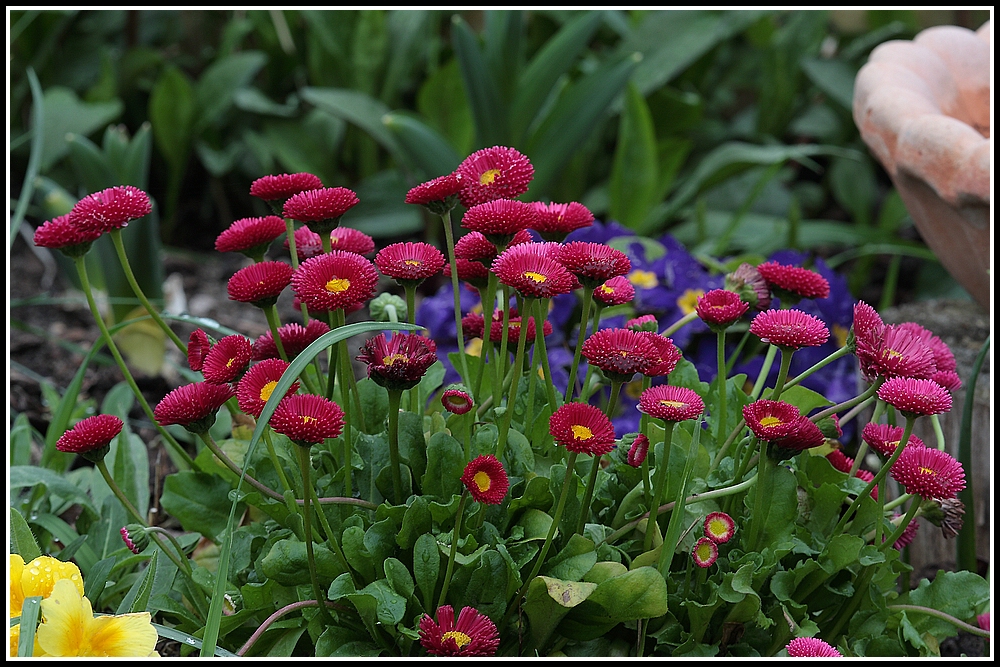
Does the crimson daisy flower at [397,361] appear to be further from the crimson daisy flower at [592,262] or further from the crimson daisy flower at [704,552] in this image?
the crimson daisy flower at [704,552]

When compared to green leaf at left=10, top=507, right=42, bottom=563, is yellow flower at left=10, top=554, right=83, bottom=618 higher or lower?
higher

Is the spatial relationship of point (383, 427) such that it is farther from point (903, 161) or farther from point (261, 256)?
point (903, 161)

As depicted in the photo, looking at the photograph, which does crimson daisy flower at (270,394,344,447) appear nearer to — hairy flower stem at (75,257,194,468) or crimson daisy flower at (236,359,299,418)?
crimson daisy flower at (236,359,299,418)

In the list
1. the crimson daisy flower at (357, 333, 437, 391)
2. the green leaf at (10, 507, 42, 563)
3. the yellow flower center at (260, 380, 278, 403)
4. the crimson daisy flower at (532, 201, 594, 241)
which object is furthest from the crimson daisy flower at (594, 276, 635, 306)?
the green leaf at (10, 507, 42, 563)

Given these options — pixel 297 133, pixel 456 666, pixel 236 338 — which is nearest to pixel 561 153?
pixel 297 133

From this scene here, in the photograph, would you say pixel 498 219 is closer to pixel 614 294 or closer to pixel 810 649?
pixel 614 294

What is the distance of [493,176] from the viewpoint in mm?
735

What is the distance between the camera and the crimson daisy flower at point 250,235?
0.80 metres

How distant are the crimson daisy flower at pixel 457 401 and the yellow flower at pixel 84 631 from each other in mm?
283

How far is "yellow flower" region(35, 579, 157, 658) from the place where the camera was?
2.15ft

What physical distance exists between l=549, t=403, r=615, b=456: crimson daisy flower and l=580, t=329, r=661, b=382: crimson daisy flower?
34 mm

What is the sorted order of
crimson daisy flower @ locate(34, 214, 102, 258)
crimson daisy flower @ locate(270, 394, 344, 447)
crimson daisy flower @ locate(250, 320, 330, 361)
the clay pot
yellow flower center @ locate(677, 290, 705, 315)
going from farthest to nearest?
1. yellow flower center @ locate(677, 290, 705, 315)
2. the clay pot
3. crimson daisy flower @ locate(250, 320, 330, 361)
4. crimson daisy flower @ locate(34, 214, 102, 258)
5. crimson daisy flower @ locate(270, 394, 344, 447)

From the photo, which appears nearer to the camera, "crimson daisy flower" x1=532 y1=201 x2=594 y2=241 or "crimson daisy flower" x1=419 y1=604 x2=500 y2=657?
"crimson daisy flower" x1=419 y1=604 x2=500 y2=657

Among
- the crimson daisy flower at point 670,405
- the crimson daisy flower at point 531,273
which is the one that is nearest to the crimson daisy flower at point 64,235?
the crimson daisy flower at point 531,273
